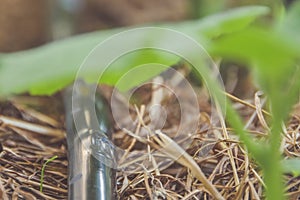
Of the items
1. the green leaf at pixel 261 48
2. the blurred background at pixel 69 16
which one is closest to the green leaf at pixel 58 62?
the green leaf at pixel 261 48

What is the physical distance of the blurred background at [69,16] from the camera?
1.48m

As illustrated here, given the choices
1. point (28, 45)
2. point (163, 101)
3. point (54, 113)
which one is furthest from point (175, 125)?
point (28, 45)

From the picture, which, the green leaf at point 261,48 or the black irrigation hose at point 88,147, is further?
the black irrigation hose at point 88,147

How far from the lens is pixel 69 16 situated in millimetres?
1491

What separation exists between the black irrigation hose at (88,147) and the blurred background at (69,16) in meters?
0.66

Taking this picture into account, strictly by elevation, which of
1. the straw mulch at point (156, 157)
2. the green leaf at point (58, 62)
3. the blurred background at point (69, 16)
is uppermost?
the blurred background at point (69, 16)

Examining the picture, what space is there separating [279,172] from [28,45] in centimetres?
123

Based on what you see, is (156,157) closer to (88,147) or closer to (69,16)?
(88,147)

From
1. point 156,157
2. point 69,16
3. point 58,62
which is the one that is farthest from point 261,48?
point 69,16

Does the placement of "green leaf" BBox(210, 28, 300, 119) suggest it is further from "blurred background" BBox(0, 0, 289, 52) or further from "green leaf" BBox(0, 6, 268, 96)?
"blurred background" BBox(0, 0, 289, 52)

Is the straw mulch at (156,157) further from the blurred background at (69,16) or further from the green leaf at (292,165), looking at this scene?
the blurred background at (69,16)

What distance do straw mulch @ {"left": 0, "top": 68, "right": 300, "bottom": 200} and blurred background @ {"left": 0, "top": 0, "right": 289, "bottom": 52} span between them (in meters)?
0.67

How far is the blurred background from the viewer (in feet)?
4.86

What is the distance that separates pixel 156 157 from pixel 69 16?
0.91 meters
